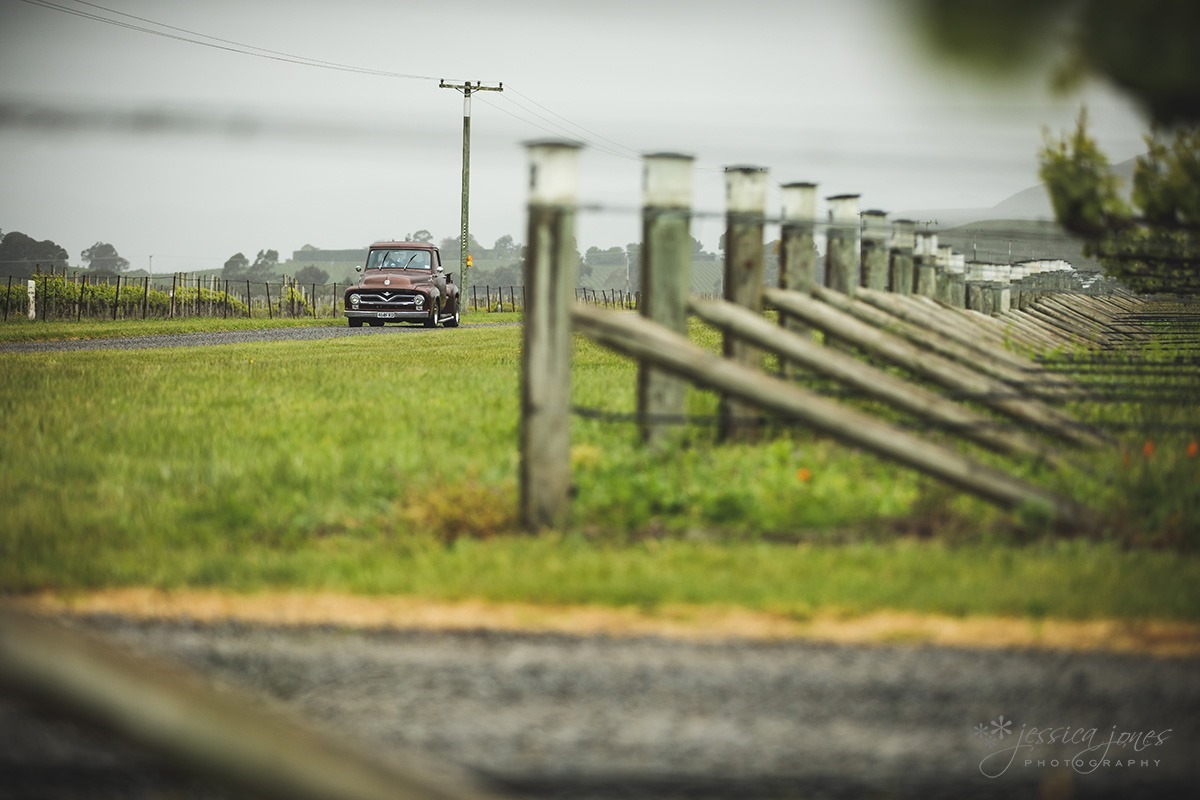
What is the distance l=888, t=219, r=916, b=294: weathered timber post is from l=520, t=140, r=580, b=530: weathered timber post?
7766 mm

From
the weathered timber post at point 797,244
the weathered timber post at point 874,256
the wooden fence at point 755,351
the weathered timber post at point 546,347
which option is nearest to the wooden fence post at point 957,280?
the weathered timber post at point 874,256

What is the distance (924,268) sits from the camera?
46.5 ft

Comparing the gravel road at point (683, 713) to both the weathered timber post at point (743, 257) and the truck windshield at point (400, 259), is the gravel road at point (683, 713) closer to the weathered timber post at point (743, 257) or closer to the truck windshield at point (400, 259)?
the weathered timber post at point (743, 257)

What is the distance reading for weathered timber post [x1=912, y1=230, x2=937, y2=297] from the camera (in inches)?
551

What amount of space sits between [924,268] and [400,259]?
20926mm

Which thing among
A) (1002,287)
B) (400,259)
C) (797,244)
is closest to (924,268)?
(1002,287)

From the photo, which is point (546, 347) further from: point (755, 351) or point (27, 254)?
point (27, 254)

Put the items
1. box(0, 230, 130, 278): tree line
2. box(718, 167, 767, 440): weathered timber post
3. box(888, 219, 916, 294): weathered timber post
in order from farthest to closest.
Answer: box(0, 230, 130, 278): tree line
box(888, 219, 916, 294): weathered timber post
box(718, 167, 767, 440): weathered timber post

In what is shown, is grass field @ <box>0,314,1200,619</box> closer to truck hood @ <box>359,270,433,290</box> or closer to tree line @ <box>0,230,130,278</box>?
truck hood @ <box>359,270,433,290</box>

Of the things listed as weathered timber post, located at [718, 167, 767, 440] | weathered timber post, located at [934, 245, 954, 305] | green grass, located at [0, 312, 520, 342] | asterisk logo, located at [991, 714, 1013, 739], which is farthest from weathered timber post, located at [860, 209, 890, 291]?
green grass, located at [0, 312, 520, 342]

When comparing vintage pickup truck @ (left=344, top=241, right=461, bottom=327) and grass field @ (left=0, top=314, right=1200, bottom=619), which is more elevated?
vintage pickup truck @ (left=344, top=241, right=461, bottom=327)

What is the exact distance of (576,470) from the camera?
583cm

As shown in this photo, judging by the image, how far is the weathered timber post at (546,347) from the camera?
5.01m

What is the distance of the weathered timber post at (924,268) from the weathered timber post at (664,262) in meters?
8.33
